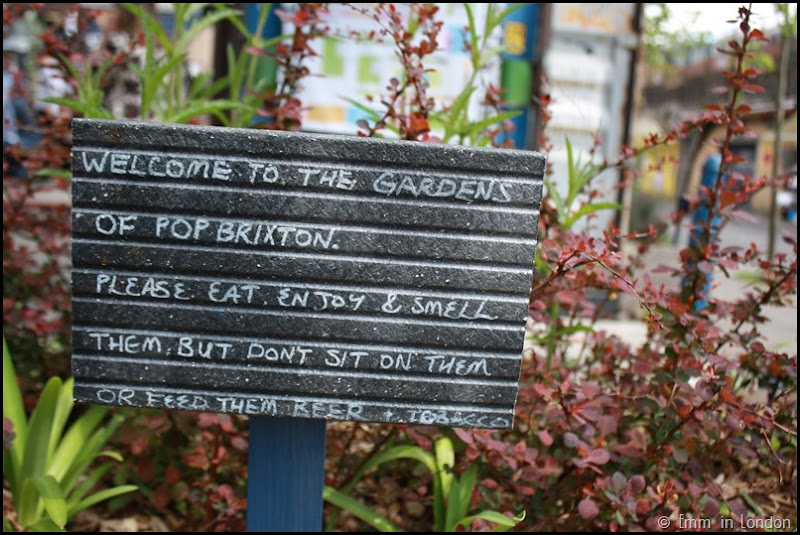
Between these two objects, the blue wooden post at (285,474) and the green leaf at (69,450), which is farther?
the green leaf at (69,450)

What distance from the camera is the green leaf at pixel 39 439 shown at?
6.70ft

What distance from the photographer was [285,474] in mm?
1747

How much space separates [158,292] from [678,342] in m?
1.28

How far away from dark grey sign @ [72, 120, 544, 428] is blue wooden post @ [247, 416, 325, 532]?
0.19 metres

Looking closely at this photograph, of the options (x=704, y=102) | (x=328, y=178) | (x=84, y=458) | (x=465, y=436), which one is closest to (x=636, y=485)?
(x=465, y=436)

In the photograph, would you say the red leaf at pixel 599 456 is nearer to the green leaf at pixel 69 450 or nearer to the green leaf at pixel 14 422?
the green leaf at pixel 69 450

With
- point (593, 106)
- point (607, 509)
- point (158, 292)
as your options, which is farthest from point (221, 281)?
point (593, 106)

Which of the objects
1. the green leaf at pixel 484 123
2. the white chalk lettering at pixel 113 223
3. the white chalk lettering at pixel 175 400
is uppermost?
the green leaf at pixel 484 123

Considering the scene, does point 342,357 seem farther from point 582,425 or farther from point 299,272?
point 582,425

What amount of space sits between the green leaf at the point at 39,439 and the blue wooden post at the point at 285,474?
63 centimetres

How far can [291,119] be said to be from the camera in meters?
2.29

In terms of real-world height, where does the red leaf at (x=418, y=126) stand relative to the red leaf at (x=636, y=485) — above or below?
above

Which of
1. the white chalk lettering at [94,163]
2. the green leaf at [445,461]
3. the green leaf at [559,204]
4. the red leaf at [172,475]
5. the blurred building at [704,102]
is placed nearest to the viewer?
the white chalk lettering at [94,163]

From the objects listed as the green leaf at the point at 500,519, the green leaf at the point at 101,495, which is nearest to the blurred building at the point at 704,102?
the green leaf at the point at 500,519
